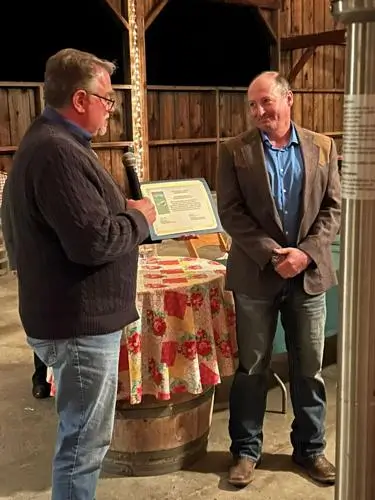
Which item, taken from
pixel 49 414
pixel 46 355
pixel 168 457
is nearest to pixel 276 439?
pixel 168 457

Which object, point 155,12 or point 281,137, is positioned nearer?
point 281,137

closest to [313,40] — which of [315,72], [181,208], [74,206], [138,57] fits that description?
[315,72]

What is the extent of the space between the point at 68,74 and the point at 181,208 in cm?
154

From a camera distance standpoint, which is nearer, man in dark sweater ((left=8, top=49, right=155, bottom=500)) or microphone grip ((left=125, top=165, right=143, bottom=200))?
man in dark sweater ((left=8, top=49, right=155, bottom=500))

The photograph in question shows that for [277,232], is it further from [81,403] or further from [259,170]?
[81,403]

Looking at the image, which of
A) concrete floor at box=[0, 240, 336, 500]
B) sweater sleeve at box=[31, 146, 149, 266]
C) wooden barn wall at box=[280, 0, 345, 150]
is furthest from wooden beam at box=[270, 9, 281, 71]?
sweater sleeve at box=[31, 146, 149, 266]

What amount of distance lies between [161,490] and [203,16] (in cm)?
781

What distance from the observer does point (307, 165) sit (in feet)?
7.90

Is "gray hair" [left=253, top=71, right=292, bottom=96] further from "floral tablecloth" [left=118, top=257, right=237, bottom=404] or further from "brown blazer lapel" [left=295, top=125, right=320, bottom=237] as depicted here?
"floral tablecloth" [left=118, top=257, right=237, bottom=404]

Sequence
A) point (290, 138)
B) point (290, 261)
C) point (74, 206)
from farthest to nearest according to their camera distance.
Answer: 1. point (290, 138)
2. point (290, 261)
3. point (74, 206)

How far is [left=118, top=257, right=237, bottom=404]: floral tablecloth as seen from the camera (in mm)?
2467

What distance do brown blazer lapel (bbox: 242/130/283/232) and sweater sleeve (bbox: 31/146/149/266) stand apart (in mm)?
793

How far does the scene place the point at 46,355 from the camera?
6.13 feet

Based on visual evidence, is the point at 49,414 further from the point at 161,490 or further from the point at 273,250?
the point at 273,250
